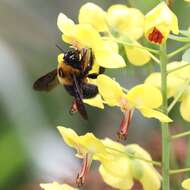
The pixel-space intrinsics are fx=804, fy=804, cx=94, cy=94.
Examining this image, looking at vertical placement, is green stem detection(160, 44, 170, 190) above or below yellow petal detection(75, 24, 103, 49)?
below

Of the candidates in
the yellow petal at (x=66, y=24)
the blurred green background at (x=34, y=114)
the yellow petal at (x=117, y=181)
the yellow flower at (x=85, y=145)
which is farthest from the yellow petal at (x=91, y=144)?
the blurred green background at (x=34, y=114)

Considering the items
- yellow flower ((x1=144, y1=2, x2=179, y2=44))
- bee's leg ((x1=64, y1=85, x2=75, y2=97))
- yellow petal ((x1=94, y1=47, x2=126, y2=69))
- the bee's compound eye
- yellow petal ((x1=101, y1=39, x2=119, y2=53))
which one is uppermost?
yellow flower ((x1=144, y1=2, x2=179, y2=44))

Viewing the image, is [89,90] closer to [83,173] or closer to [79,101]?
[79,101]

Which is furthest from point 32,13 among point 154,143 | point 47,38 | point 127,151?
point 127,151

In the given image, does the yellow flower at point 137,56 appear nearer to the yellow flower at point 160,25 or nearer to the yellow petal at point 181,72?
the yellow petal at point 181,72

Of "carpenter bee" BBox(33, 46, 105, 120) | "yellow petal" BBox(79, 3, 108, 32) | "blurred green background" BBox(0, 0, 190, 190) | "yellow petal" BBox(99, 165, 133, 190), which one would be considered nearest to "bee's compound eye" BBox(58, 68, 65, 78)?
"carpenter bee" BBox(33, 46, 105, 120)

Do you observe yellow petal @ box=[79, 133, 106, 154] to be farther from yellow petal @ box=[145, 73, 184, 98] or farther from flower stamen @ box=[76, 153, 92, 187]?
yellow petal @ box=[145, 73, 184, 98]
